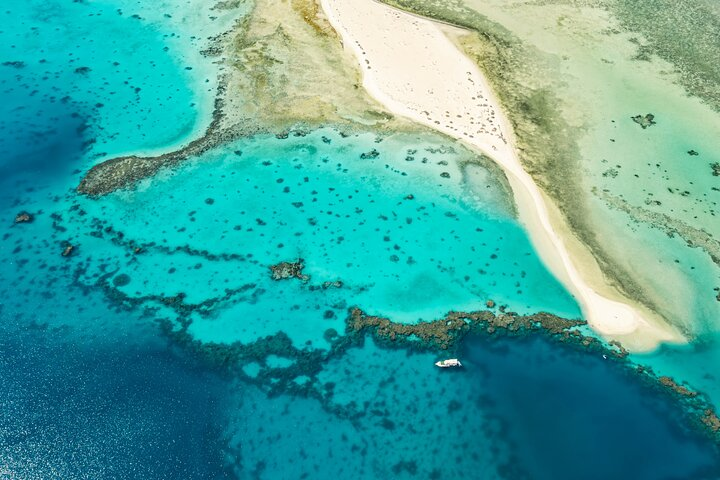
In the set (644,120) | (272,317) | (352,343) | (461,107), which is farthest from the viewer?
(461,107)

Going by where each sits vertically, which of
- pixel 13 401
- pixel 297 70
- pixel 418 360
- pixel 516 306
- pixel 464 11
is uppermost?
pixel 464 11

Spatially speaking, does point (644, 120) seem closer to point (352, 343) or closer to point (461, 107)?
point (461, 107)

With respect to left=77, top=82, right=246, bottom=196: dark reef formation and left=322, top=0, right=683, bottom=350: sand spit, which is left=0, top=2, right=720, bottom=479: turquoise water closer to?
left=77, top=82, right=246, bottom=196: dark reef formation

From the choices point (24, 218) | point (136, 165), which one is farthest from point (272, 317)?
point (24, 218)

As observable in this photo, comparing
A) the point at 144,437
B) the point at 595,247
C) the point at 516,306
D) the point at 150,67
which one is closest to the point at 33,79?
the point at 150,67

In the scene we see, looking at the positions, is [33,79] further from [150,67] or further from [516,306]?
[516,306]
